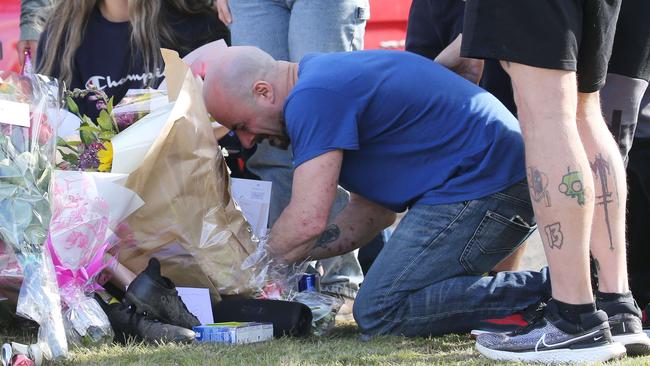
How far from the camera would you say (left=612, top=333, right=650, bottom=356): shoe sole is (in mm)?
2707

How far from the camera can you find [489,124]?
3205 mm

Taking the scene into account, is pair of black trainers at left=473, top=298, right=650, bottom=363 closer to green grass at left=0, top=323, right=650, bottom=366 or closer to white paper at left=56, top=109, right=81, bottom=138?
green grass at left=0, top=323, right=650, bottom=366

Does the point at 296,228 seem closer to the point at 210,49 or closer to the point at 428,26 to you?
the point at 210,49

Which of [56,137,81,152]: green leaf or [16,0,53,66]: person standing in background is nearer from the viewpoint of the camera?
[56,137,81,152]: green leaf

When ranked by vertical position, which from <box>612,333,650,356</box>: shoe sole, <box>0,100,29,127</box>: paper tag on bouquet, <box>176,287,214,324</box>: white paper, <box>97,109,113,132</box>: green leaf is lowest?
<box>176,287,214,324</box>: white paper

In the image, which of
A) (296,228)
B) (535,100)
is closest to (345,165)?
(296,228)

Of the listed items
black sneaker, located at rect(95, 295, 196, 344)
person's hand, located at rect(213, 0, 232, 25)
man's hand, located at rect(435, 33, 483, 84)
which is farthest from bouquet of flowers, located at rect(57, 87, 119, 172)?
man's hand, located at rect(435, 33, 483, 84)

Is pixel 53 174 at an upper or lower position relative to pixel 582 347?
upper

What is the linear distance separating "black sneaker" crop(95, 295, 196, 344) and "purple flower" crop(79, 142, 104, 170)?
0.45 metres

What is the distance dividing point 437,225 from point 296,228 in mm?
441

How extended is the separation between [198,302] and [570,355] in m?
1.21

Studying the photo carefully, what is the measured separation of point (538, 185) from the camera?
105 inches

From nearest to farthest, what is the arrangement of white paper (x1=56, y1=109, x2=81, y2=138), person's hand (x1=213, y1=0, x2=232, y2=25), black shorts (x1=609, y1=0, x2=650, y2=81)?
→ 1. black shorts (x1=609, y1=0, x2=650, y2=81)
2. white paper (x1=56, y1=109, x2=81, y2=138)
3. person's hand (x1=213, y1=0, x2=232, y2=25)

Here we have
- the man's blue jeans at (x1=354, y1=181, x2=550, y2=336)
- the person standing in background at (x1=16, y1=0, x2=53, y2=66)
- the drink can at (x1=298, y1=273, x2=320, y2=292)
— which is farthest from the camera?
the person standing in background at (x1=16, y1=0, x2=53, y2=66)
